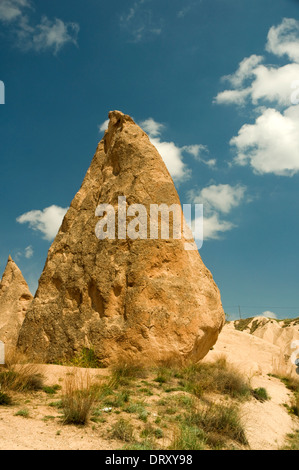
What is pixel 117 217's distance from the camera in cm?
786

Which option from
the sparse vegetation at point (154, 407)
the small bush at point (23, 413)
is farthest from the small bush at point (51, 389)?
the small bush at point (23, 413)

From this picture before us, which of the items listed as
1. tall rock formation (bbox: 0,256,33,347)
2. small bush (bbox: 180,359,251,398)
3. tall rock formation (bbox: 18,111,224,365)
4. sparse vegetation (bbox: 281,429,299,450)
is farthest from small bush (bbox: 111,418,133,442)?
tall rock formation (bbox: 0,256,33,347)

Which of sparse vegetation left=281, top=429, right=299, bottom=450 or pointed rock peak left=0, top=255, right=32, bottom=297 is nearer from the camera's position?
sparse vegetation left=281, top=429, right=299, bottom=450

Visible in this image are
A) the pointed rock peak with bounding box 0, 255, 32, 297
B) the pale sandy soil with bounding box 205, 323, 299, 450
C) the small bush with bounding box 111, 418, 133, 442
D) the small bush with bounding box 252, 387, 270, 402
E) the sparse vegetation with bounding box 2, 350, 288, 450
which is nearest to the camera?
the small bush with bounding box 111, 418, 133, 442

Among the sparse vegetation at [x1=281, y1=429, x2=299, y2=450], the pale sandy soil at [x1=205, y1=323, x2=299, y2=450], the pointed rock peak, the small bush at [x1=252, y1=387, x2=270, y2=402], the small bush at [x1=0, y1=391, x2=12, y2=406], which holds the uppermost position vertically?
the pointed rock peak

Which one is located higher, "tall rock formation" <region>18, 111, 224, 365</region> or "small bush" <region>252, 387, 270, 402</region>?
"tall rock formation" <region>18, 111, 224, 365</region>

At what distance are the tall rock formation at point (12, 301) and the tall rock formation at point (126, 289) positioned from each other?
695 centimetres

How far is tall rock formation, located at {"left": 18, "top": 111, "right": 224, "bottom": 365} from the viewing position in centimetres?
675

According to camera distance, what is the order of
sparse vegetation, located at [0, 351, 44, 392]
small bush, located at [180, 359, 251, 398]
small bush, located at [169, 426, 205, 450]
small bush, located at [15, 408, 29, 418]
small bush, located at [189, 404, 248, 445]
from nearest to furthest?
small bush, located at [169, 426, 205, 450] < small bush, located at [15, 408, 29, 418] < small bush, located at [189, 404, 248, 445] < sparse vegetation, located at [0, 351, 44, 392] < small bush, located at [180, 359, 251, 398]

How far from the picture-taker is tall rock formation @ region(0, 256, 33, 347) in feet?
47.0

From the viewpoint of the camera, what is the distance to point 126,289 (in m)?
7.14

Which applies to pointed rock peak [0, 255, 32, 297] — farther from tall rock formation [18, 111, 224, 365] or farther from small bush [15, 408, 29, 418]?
small bush [15, 408, 29, 418]

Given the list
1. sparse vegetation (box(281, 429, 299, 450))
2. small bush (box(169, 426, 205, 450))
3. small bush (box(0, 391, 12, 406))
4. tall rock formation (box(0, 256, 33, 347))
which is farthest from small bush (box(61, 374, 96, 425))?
tall rock formation (box(0, 256, 33, 347))

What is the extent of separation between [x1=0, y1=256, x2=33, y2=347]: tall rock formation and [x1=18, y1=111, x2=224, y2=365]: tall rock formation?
695 centimetres
